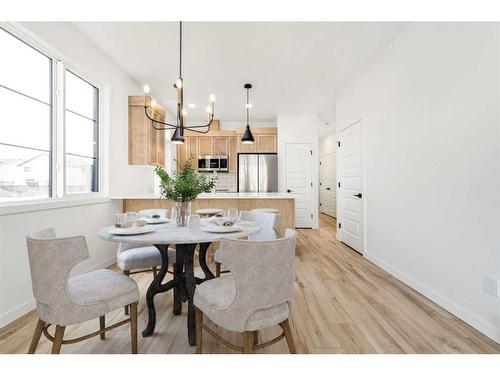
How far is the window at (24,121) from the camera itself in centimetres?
200

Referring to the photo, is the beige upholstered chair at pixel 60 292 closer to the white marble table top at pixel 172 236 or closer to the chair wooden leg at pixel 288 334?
the white marble table top at pixel 172 236

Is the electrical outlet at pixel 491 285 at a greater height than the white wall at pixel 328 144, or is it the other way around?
the white wall at pixel 328 144

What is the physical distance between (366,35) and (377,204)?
6.48ft

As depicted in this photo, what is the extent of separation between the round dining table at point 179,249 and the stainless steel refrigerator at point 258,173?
148 inches

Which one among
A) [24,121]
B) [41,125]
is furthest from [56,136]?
[24,121]

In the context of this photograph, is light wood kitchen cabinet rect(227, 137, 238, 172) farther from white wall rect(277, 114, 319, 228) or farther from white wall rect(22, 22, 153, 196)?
white wall rect(22, 22, 153, 196)

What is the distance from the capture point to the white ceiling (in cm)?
263

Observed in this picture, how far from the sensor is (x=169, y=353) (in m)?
1.58

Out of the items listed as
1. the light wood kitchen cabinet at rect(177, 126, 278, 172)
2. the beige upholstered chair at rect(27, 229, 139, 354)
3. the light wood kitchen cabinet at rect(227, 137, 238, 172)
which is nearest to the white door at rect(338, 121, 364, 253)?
the light wood kitchen cabinet at rect(177, 126, 278, 172)

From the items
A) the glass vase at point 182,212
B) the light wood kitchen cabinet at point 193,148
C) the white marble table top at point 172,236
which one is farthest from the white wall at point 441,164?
the light wood kitchen cabinet at point 193,148

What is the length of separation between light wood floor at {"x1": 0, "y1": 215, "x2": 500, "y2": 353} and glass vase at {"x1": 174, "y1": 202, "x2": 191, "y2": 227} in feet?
2.50

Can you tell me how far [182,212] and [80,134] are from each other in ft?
6.22
